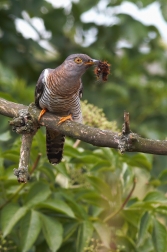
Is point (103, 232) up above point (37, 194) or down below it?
Answer: below

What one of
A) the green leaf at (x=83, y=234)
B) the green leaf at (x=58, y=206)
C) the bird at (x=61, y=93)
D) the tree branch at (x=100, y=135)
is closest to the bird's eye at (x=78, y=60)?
the bird at (x=61, y=93)

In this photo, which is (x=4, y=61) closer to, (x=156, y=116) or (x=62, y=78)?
(x=156, y=116)

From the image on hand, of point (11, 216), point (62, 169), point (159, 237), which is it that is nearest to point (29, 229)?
point (11, 216)

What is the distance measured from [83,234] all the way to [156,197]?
0.41 metres

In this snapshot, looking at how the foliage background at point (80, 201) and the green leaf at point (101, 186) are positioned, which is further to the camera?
the green leaf at point (101, 186)

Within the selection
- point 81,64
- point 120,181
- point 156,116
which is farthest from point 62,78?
point 156,116

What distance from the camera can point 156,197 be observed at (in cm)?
282

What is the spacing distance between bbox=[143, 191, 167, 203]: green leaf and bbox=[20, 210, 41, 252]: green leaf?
561 mm

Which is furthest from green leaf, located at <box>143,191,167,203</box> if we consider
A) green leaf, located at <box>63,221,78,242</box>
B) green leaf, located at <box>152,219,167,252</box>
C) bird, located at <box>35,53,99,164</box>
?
bird, located at <box>35,53,99,164</box>

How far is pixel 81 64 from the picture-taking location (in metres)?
2.71

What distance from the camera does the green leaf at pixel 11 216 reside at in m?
2.63

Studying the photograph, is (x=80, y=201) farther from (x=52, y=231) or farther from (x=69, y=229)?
(x=52, y=231)

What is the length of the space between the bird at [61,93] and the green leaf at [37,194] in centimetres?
14

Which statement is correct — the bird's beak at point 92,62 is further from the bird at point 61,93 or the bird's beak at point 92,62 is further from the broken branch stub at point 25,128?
the broken branch stub at point 25,128
